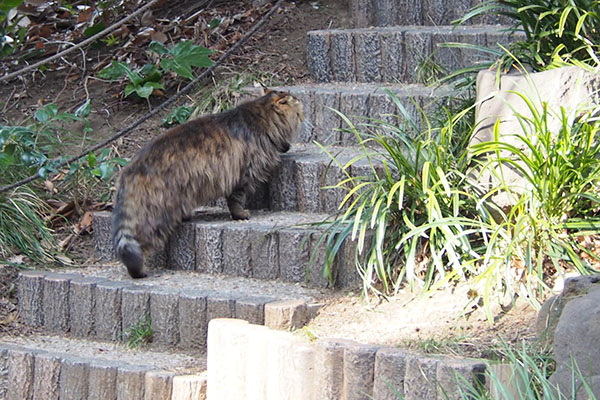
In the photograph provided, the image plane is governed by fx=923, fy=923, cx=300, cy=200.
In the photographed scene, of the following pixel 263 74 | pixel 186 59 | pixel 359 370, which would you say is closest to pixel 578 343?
pixel 359 370

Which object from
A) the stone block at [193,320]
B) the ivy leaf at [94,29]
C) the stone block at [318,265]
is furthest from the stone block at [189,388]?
the ivy leaf at [94,29]

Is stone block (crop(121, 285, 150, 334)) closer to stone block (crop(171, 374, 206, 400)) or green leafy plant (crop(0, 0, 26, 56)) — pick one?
stone block (crop(171, 374, 206, 400))

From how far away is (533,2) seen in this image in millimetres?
5105

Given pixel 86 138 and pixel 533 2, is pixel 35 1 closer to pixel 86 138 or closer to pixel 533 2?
pixel 86 138

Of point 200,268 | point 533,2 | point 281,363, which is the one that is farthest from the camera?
point 200,268

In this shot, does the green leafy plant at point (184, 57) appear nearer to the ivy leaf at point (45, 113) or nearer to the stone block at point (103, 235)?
the ivy leaf at point (45, 113)

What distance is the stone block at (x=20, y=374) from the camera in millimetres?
4895

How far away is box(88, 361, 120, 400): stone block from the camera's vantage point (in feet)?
15.1

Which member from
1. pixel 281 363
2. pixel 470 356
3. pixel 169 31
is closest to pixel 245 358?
pixel 281 363

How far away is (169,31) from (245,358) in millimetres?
4259

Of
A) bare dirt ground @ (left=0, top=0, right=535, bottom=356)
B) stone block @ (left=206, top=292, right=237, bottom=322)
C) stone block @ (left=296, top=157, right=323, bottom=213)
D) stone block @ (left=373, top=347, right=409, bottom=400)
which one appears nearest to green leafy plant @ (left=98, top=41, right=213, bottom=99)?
bare dirt ground @ (left=0, top=0, right=535, bottom=356)

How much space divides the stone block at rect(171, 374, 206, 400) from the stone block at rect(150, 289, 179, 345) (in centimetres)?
59

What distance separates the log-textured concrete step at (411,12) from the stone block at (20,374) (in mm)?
3836

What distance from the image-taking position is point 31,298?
554 centimetres
